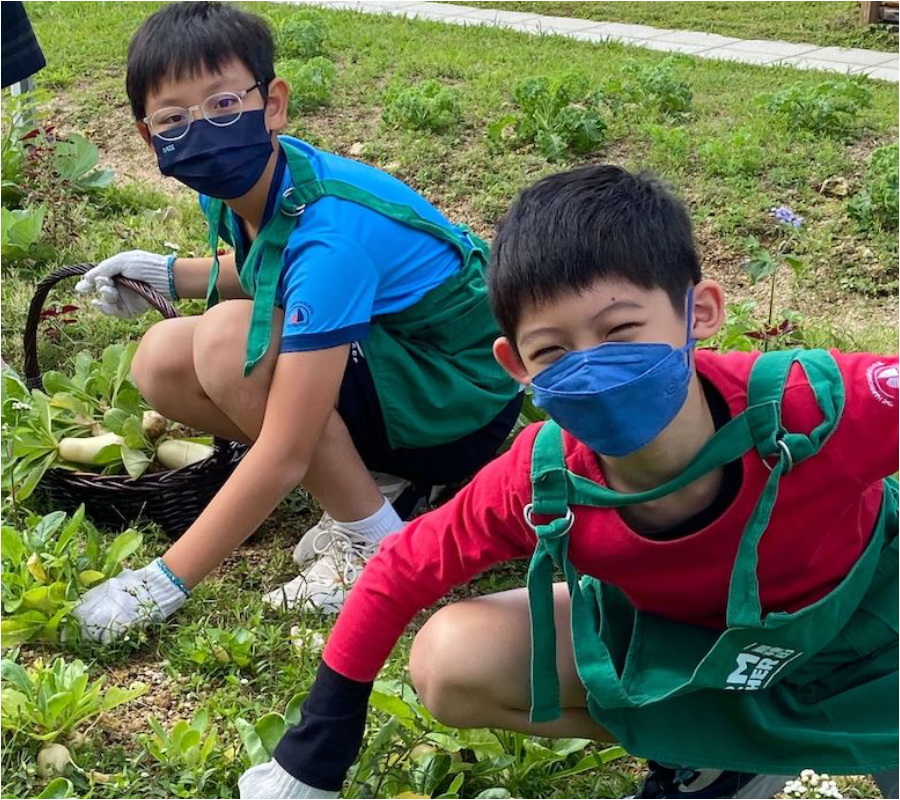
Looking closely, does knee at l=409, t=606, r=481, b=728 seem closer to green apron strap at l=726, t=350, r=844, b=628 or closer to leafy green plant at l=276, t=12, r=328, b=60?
green apron strap at l=726, t=350, r=844, b=628

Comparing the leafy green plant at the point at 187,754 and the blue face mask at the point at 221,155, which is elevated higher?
the blue face mask at the point at 221,155

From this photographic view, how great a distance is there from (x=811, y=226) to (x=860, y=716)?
273 cm

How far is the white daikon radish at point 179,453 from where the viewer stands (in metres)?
2.89

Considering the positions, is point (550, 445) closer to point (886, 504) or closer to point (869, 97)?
point (886, 504)

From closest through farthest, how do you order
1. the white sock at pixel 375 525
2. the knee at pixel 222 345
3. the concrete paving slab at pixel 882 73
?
the knee at pixel 222 345 < the white sock at pixel 375 525 < the concrete paving slab at pixel 882 73

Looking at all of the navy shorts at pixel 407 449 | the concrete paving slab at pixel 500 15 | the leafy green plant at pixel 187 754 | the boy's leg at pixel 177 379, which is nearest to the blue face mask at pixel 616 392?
the leafy green plant at pixel 187 754

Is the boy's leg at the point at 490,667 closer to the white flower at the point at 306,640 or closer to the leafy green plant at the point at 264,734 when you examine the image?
the leafy green plant at the point at 264,734

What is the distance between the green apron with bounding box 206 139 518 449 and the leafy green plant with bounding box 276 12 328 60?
3.70m

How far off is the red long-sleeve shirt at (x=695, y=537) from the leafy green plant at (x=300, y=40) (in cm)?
481

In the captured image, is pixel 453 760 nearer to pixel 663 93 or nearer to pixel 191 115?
pixel 191 115

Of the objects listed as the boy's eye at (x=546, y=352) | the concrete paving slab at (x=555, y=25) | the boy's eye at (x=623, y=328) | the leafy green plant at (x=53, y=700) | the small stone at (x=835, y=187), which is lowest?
the leafy green plant at (x=53, y=700)

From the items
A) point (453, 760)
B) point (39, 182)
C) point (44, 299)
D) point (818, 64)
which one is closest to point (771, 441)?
point (453, 760)

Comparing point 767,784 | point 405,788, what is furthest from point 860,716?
point 405,788

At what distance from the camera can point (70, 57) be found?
6355mm
